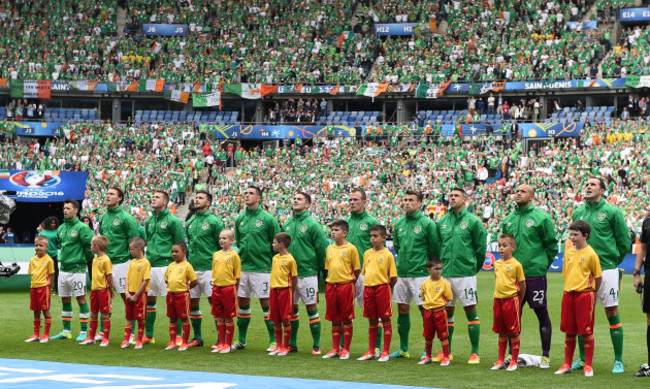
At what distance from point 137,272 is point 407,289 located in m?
3.67

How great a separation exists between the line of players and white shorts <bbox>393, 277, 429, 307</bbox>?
12mm

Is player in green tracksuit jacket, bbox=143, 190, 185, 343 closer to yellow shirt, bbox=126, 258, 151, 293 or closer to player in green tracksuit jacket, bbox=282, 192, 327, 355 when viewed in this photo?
yellow shirt, bbox=126, 258, 151, 293

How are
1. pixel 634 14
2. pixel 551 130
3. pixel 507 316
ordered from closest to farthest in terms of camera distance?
pixel 507 316 < pixel 551 130 < pixel 634 14

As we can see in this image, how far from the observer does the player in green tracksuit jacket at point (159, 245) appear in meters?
13.6

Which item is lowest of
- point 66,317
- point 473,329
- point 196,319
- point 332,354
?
point 66,317

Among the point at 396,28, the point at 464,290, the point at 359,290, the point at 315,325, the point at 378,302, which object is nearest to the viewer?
the point at 464,290

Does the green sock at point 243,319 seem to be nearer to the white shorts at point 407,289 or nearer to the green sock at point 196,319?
the green sock at point 196,319

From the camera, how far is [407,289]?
39.8ft

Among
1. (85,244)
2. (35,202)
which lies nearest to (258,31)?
(35,202)

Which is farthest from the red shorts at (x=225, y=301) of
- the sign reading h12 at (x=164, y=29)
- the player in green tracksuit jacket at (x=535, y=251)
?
the sign reading h12 at (x=164, y=29)

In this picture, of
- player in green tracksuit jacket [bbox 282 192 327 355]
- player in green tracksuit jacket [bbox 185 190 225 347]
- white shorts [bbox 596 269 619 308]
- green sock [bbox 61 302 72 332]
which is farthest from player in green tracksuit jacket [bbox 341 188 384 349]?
green sock [bbox 61 302 72 332]

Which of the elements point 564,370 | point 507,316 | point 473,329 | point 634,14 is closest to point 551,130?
point 634,14

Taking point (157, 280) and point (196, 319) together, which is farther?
point (157, 280)

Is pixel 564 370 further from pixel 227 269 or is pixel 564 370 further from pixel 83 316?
pixel 83 316
